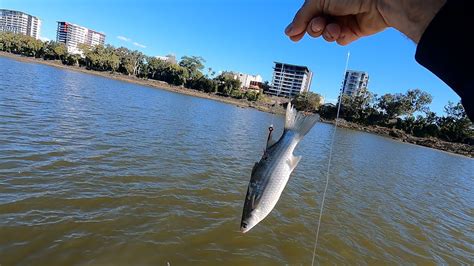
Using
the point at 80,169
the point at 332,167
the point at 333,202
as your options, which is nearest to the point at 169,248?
the point at 80,169

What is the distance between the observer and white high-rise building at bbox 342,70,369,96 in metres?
5.12

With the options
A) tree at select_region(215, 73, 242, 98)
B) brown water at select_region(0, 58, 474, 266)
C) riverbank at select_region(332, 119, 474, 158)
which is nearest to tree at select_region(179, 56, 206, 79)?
tree at select_region(215, 73, 242, 98)

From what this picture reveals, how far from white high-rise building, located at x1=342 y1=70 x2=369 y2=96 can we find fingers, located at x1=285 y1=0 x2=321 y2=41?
1705 millimetres

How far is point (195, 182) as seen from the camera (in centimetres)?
1057

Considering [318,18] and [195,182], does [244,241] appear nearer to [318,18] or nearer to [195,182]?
[195,182]

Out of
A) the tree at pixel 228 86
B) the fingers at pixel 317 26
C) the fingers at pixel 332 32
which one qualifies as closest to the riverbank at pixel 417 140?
the tree at pixel 228 86

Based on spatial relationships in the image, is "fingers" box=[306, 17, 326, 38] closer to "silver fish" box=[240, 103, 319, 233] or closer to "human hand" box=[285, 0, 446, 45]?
"human hand" box=[285, 0, 446, 45]

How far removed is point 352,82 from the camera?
46.0 m

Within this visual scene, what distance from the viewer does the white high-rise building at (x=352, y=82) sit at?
5.12m

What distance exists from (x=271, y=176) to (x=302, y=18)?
1237 mm

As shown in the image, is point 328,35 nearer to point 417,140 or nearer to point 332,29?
point 332,29

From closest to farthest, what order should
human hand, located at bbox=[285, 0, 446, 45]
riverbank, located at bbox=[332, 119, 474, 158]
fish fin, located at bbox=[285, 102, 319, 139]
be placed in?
human hand, located at bbox=[285, 0, 446, 45], fish fin, located at bbox=[285, 102, 319, 139], riverbank, located at bbox=[332, 119, 474, 158]

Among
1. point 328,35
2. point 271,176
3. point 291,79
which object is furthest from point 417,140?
point 271,176

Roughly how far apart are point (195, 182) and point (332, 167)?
10317mm
